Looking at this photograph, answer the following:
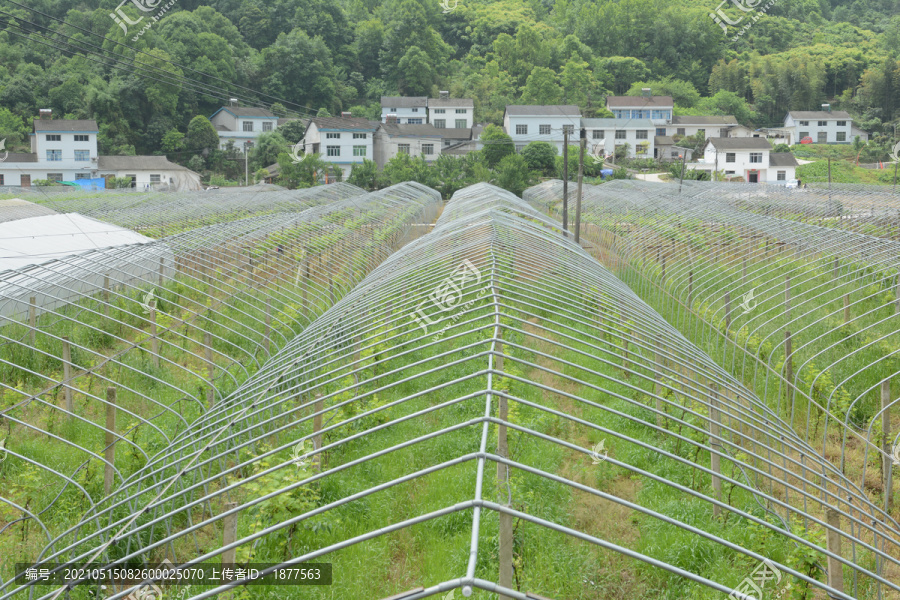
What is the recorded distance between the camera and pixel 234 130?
6812 centimetres

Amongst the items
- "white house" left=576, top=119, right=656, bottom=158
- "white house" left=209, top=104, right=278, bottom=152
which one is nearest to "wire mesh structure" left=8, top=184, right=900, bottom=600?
"white house" left=576, top=119, right=656, bottom=158

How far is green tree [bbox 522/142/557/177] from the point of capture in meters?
48.3

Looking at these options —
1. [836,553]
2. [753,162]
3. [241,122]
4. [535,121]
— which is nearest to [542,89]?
[535,121]

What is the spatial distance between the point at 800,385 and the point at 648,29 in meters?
95.9

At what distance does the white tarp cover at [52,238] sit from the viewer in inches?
508

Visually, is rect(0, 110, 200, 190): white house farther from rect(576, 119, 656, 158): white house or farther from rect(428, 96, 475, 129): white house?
rect(576, 119, 656, 158): white house

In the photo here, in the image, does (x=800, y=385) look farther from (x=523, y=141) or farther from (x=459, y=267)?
(x=523, y=141)

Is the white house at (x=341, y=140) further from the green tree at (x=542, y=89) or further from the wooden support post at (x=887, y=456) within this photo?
the wooden support post at (x=887, y=456)

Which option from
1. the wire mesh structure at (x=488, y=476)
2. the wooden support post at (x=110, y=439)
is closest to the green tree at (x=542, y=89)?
the wire mesh structure at (x=488, y=476)

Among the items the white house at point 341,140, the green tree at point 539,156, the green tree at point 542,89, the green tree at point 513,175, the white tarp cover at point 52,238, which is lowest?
the white tarp cover at point 52,238

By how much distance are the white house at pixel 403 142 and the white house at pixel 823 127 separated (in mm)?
36633

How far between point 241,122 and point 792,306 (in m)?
62.8

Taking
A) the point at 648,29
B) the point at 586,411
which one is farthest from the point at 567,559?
the point at 648,29

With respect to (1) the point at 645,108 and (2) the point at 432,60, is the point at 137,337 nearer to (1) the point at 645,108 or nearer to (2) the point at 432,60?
(1) the point at 645,108
